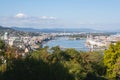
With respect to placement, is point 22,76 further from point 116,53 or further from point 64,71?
point 116,53

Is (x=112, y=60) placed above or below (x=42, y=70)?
below

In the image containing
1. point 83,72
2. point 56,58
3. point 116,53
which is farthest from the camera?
point 116,53

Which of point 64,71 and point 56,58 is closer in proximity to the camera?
point 64,71

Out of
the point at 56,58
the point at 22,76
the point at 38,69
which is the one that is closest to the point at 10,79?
the point at 22,76

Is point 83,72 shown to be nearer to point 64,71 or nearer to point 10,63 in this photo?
point 64,71

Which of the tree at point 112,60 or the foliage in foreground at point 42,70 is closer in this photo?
the foliage in foreground at point 42,70

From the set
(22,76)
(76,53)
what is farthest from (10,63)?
(76,53)

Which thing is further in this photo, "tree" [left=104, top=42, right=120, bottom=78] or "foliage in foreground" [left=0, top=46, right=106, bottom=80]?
"tree" [left=104, top=42, right=120, bottom=78]

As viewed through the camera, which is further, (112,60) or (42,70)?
(112,60)

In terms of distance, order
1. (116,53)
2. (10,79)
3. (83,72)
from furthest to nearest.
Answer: (116,53), (83,72), (10,79)
